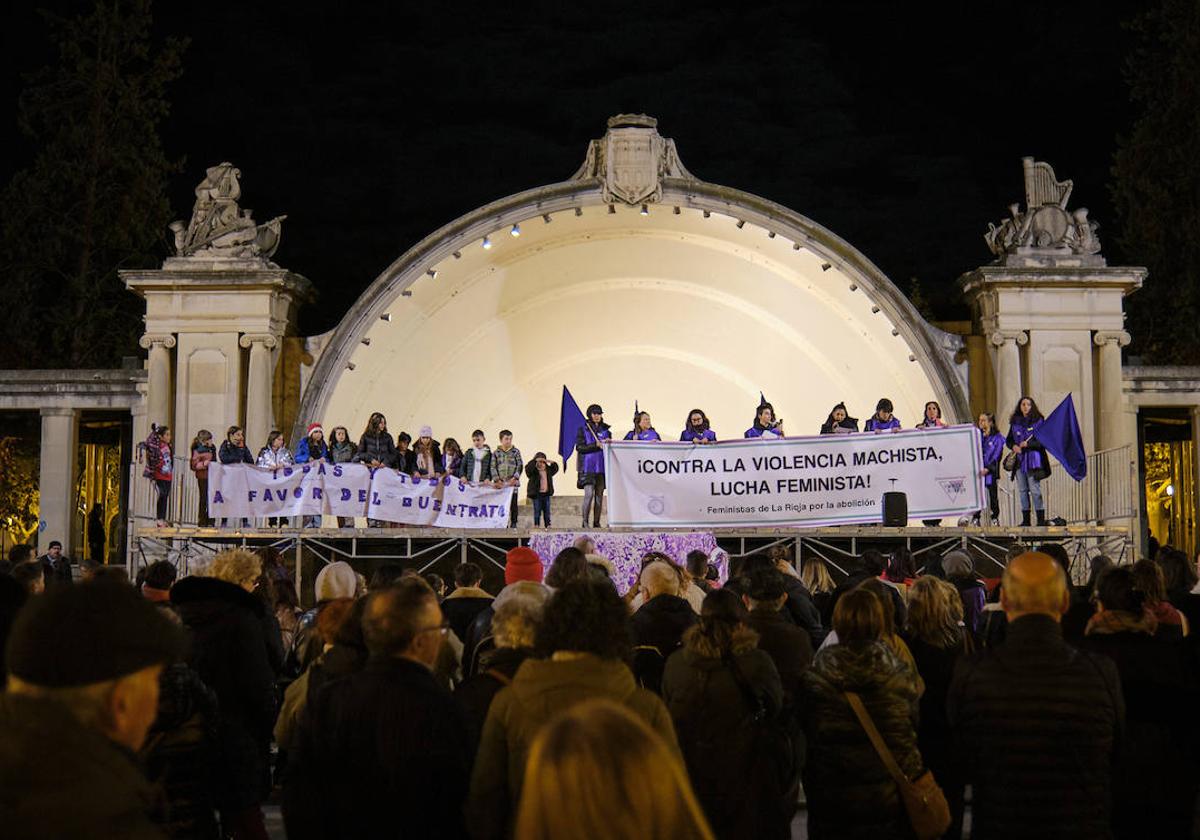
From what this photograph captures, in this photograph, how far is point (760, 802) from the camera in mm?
5828

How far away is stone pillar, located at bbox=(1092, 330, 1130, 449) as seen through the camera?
73.5 feet

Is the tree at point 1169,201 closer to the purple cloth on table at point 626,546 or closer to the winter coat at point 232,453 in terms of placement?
the purple cloth on table at point 626,546

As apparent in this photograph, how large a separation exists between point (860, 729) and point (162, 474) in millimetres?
16840

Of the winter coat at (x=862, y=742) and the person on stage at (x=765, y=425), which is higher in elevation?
the person on stage at (x=765, y=425)

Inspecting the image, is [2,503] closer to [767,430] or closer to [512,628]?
[767,430]

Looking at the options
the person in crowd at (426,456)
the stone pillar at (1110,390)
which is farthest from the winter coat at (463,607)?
the stone pillar at (1110,390)

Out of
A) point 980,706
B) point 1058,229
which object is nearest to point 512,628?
→ point 980,706

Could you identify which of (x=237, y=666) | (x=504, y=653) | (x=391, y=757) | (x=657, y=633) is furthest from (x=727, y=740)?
(x=237, y=666)

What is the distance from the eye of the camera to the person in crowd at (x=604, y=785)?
2602 millimetres

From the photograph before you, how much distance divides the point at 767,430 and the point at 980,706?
45.9 ft

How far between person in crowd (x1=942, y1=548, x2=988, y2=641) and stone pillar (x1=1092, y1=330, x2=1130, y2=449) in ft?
44.3

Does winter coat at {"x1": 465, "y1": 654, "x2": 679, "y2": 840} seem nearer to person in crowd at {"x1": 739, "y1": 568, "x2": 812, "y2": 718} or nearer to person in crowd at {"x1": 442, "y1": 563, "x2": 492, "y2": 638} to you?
person in crowd at {"x1": 739, "y1": 568, "x2": 812, "y2": 718}

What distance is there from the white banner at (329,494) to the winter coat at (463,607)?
10594 mm

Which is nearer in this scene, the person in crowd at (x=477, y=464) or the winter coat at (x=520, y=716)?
the winter coat at (x=520, y=716)
